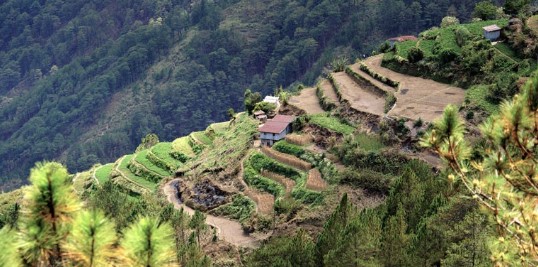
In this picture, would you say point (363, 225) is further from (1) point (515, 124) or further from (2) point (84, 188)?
(2) point (84, 188)

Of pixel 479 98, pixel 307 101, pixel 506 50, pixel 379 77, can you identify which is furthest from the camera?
pixel 307 101

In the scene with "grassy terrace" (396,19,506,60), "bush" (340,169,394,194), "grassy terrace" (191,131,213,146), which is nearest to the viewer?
Result: "bush" (340,169,394,194)

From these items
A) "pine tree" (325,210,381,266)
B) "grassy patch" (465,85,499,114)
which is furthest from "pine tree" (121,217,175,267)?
"grassy patch" (465,85,499,114)

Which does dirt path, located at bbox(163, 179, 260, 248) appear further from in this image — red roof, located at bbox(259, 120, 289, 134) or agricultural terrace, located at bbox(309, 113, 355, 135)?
agricultural terrace, located at bbox(309, 113, 355, 135)

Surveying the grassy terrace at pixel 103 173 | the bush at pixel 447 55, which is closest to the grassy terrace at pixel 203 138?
the grassy terrace at pixel 103 173

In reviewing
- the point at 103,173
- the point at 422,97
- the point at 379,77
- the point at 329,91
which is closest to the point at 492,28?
the point at 379,77

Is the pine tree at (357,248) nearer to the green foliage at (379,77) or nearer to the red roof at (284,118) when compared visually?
the red roof at (284,118)

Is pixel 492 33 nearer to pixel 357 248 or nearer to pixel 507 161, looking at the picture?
pixel 357 248
